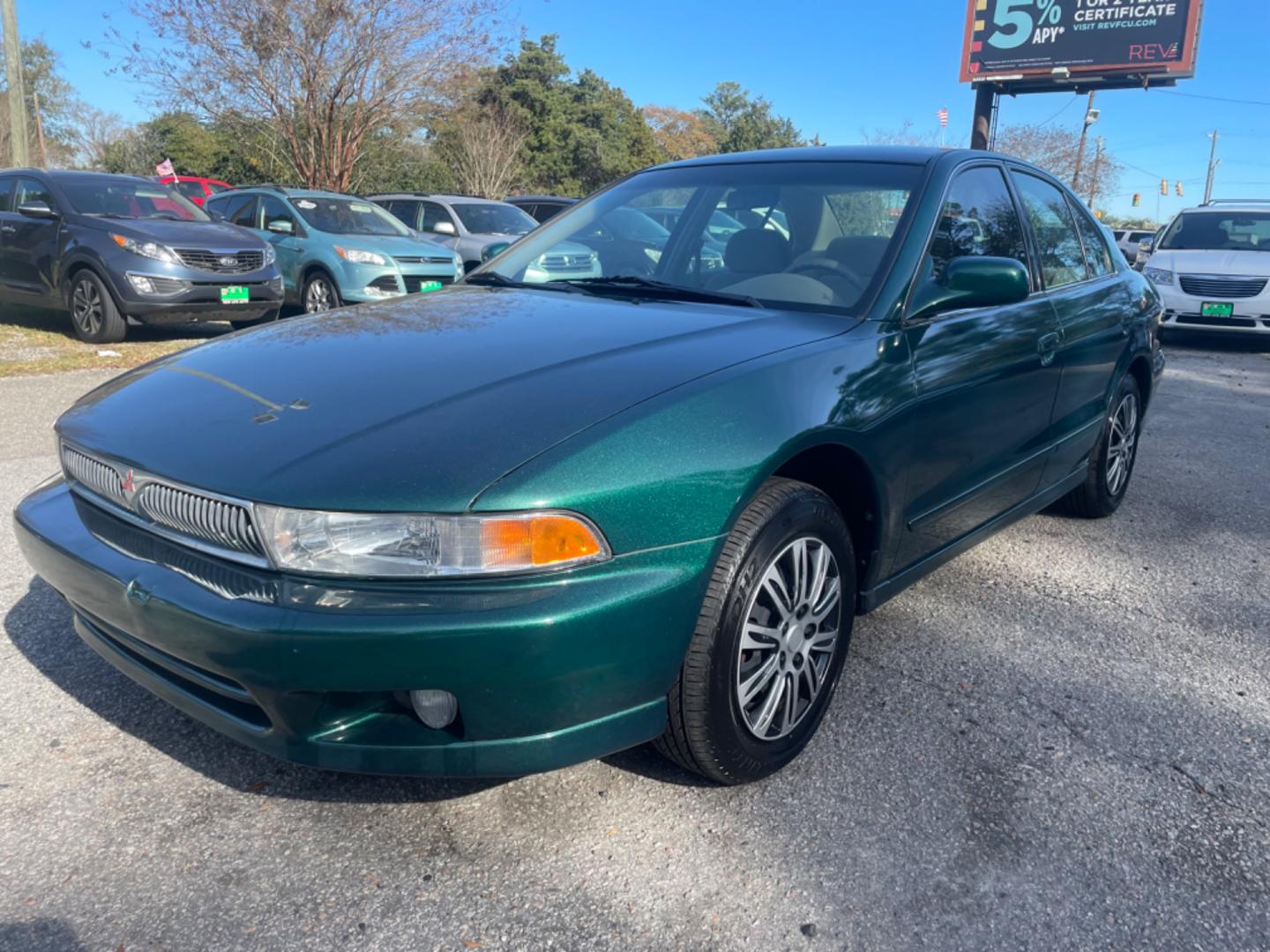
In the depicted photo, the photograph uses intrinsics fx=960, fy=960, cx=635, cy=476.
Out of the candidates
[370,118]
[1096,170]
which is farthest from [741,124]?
[370,118]

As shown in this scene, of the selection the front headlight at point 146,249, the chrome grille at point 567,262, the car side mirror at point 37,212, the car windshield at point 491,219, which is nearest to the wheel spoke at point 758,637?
the chrome grille at point 567,262

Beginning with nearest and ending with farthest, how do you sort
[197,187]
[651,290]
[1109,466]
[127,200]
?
[651,290] < [1109,466] < [127,200] < [197,187]

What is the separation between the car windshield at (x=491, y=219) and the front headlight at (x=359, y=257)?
2.49 metres

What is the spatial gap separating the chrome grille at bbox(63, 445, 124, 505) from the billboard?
29862 millimetres

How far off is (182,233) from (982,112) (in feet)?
87.4

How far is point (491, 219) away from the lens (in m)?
13.0

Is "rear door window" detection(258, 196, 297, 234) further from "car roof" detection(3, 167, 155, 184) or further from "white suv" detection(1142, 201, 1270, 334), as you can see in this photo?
"white suv" detection(1142, 201, 1270, 334)

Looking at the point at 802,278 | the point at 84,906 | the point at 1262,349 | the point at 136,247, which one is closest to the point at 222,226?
the point at 136,247

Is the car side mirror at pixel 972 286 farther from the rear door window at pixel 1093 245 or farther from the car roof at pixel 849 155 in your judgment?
the rear door window at pixel 1093 245

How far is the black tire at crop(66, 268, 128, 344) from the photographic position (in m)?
8.69

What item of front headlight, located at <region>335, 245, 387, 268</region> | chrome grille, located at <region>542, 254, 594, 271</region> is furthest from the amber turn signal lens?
front headlight, located at <region>335, 245, 387, 268</region>

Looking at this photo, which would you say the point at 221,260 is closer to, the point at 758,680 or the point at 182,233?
the point at 182,233

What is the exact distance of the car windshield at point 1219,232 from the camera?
1143cm

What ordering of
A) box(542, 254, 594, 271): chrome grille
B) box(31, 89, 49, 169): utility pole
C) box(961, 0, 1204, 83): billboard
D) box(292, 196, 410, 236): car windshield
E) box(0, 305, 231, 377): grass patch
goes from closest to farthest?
box(542, 254, 594, 271): chrome grille < box(0, 305, 231, 377): grass patch < box(292, 196, 410, 236): car windshield < box(961, 0, 1204, 83): billboard < box(31, 89, 49, 169): utility pole
